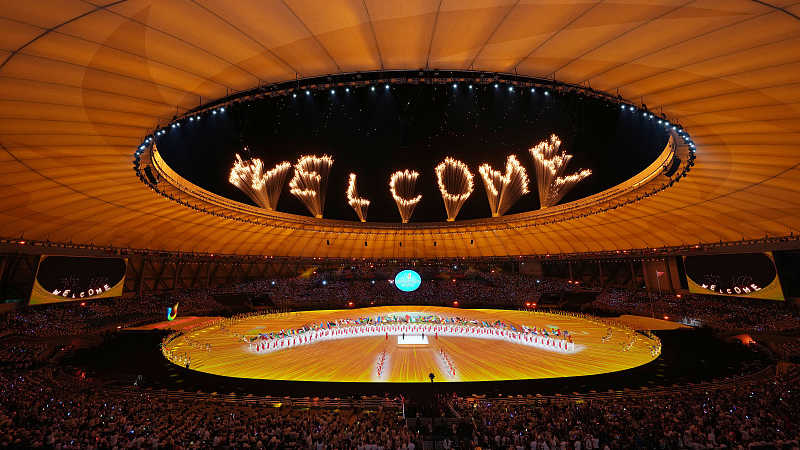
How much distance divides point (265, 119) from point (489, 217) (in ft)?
99.2

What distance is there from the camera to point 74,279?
113ft

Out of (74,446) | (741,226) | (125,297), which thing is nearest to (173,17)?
(74,446)

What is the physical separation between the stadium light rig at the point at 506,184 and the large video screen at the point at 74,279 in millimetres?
41728

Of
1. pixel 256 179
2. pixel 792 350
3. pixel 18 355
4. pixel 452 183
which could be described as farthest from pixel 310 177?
pixel 792 350

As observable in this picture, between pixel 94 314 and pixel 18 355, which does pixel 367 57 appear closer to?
pixel 18 355

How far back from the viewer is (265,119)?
23312 mm

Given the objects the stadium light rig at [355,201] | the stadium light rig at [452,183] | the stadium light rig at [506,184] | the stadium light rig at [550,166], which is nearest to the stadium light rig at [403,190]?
the stadium light rig at [452,183]

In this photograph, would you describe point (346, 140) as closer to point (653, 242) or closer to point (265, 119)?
point (265, 119)

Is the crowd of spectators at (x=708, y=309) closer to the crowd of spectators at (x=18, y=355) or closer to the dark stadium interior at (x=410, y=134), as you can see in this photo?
the dark stadium interior at (x=410, y=134)

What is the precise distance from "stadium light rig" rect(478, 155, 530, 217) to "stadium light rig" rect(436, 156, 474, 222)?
2665mm

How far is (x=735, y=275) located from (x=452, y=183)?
30.5 meters

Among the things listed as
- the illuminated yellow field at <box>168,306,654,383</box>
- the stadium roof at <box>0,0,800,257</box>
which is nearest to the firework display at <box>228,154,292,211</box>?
the stadium roof at <box>0,0,800,257</box>

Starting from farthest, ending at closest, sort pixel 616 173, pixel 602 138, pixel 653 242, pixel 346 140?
pixel 653 242 → pixel 346 140 → pixel 616 173 → pixel 602 138

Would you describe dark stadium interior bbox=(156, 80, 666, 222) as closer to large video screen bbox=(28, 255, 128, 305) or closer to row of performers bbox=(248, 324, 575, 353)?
row of performers bbox=(248, 324, 575, 353)
